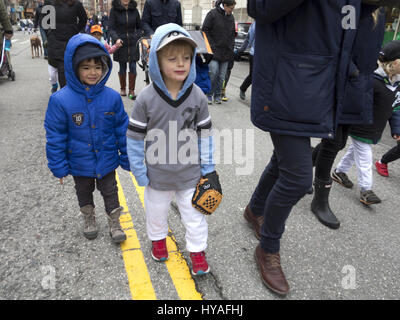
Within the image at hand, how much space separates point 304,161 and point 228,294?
988 millimetres

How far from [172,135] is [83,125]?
72 cm

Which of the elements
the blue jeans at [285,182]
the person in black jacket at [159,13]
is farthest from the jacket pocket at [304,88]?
A: the person in black jacket at [159,13]

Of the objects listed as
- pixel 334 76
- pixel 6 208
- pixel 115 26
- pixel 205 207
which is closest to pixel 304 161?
pixel 334 76

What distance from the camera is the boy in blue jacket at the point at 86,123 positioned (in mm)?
2076

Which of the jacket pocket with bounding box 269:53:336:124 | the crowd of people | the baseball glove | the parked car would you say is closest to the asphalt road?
the crowd of people

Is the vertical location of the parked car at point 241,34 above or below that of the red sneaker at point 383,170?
above

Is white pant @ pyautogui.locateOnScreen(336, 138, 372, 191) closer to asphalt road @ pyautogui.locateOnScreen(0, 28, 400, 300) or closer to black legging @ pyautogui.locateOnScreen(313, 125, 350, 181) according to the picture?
asphalt road @ pyautogui.locateOnScreen(0, 28, 400, 300)

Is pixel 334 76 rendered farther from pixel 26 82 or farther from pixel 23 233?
pixel 26 82

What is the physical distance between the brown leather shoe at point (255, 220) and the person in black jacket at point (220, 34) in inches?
174

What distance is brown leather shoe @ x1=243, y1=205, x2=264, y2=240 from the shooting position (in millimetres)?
2520

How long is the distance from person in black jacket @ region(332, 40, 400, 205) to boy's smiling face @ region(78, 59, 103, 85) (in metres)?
2.49

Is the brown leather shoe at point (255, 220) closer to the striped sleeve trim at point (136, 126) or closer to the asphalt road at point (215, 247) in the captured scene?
the asphalt road at point (215, 247)
